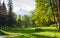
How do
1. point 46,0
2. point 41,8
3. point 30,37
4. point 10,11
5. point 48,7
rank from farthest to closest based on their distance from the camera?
1. point 10,11
2. point 41,8
3. point 48,7
4. point 46,0
5. point 30,37

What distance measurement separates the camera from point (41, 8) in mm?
51281

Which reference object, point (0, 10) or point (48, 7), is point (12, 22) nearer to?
point (0, 10)

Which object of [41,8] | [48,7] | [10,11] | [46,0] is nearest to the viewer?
[46,0]

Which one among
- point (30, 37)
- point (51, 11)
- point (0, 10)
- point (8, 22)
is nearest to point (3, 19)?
point (8, 22)

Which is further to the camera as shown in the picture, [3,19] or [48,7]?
[3,19]

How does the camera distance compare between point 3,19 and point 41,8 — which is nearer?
point 41,8

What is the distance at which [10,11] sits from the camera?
4060 inches

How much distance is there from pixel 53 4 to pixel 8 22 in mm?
48226

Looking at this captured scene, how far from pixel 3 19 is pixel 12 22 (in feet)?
25.2

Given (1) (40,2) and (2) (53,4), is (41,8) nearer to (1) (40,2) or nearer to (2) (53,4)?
(1) (40,2)

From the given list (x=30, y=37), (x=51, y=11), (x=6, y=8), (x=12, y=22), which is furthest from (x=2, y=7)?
(x=30, y=37)

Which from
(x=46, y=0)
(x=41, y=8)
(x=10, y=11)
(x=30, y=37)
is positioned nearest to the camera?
(x=30, y=37)

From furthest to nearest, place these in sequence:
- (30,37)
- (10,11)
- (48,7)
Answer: (10,11)
(48,7)
(30,37)

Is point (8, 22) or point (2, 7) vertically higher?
point (2, 7)
